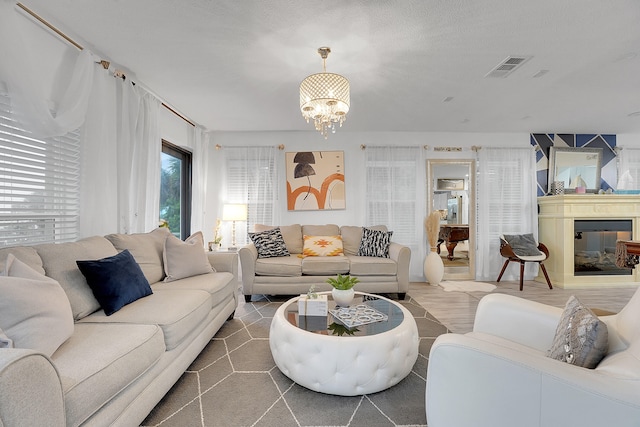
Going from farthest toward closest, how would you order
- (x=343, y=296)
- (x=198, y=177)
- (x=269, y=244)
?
1. (x=198, y=177)
2. (x=269, y=244)
3. (x=343, y=296)

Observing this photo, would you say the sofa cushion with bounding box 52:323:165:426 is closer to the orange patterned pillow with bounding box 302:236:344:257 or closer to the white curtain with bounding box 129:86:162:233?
the white curtain with bounding box 129:86:162:233

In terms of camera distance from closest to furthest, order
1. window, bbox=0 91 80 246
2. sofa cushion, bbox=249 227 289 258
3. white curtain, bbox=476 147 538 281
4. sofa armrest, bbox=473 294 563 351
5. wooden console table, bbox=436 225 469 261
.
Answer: sofa armrest, bbox=473 294 563 351
window, bbox=0 91 80 246
sofa cushion, bbox=249 227 289 258
white curtain, bbox=476 147 538 281
wooden console table, bbox=436 225 469 261

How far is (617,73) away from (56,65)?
16.5 ft

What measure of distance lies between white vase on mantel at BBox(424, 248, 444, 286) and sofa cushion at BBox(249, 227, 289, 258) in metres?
2.23

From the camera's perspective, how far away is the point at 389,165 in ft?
15.7

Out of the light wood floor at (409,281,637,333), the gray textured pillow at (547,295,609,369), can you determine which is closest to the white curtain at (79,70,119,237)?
the gray textured pillow at (547,295,609,369)

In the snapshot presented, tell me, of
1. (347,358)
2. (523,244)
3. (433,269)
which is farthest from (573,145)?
(347,358)

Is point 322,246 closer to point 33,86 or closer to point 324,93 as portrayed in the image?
point 324,93

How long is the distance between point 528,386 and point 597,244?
5198 mm

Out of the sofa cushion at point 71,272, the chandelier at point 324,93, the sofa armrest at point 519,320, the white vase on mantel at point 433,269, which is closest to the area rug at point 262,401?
the sofa armrest at point 519,320

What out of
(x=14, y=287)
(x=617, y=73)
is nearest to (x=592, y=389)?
(x=14, y=287)

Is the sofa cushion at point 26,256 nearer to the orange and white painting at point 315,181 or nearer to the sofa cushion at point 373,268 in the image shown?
the sofa cushion at point 373,268

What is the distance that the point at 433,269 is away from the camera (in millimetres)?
4484

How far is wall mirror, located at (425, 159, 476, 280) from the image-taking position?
192 inches
